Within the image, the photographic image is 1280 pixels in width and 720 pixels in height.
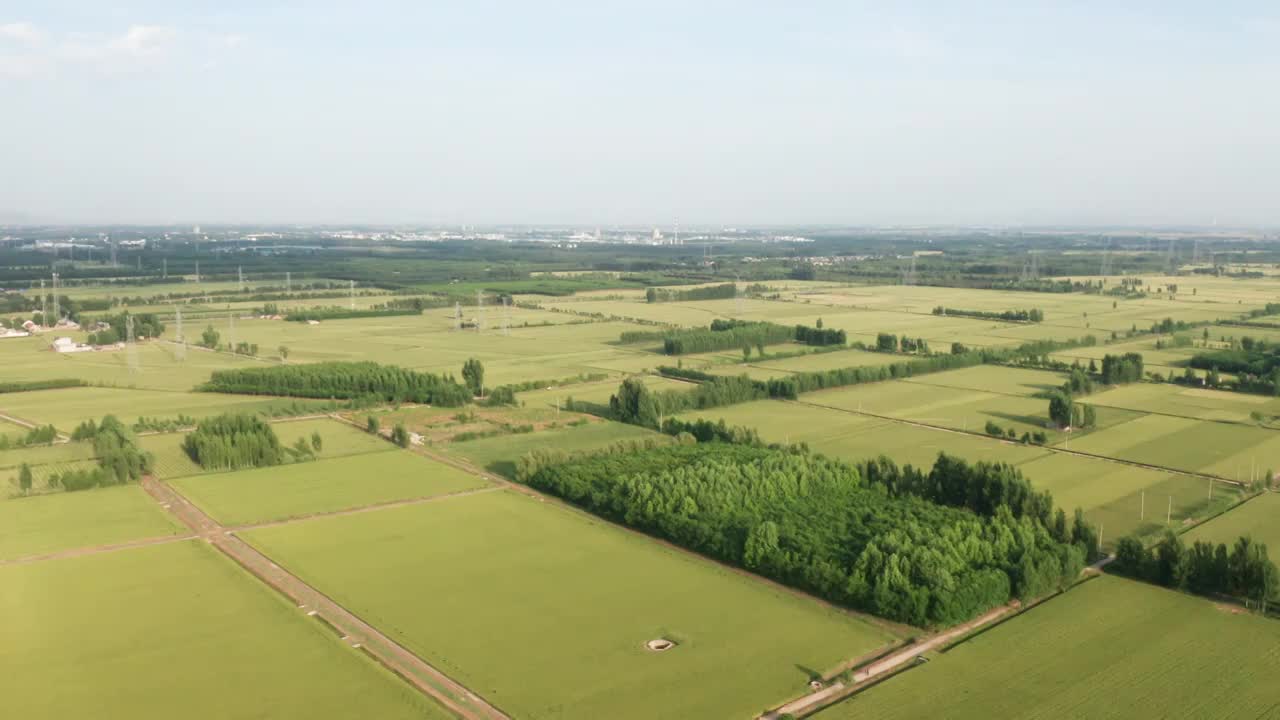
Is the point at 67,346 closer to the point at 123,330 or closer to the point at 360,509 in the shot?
the point at 123,330

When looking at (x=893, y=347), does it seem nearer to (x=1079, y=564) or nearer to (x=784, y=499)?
(x=784, y=499)

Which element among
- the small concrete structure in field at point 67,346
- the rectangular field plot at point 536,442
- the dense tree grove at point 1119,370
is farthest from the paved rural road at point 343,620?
the dense tree grove at point 1119,370

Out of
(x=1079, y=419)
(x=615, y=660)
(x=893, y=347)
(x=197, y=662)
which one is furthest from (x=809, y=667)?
(x=893, y=347)

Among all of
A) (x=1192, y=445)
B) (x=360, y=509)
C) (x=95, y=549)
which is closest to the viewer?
(x=95, y=549)

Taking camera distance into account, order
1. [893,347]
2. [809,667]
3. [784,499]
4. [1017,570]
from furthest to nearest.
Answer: [893,347] → [784,499] → [1017,570] → [809,667]

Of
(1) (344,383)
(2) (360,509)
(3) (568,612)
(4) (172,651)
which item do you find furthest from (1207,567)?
(1) (344,383)

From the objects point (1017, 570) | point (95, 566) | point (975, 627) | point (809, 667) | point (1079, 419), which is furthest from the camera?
point (1079, 419)

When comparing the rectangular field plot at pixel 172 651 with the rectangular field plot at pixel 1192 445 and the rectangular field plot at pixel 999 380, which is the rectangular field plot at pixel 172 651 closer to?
the rectangular field plot at pixel 1192 445
